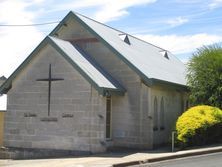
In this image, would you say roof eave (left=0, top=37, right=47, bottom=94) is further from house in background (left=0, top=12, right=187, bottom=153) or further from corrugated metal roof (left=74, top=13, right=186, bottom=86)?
corrugated metal roof (left=74, top=13, right=186, bottom=86)

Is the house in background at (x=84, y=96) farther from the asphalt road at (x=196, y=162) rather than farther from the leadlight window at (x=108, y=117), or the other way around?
the asphalt road at (x=196, y=162)

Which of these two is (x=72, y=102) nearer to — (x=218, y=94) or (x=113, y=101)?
(x=113, y=101)

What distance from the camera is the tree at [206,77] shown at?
2561cm

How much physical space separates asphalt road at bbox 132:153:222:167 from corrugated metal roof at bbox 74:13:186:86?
16.4 ft

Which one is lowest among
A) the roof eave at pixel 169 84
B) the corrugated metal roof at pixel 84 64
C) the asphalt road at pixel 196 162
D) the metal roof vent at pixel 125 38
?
the asphalt road at pixel 196 162

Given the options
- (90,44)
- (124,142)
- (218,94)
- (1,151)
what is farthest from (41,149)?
(218,94)

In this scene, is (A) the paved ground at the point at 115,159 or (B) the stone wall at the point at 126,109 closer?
(A) the paved ground at the point at 115,159

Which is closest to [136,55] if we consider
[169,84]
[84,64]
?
[169,84]

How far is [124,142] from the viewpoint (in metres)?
23.3

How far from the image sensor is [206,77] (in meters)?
26.1

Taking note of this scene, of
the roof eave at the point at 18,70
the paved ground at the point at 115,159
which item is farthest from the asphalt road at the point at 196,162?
the roof eave at the point at 18,70

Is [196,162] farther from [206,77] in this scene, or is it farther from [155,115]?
[206,77]

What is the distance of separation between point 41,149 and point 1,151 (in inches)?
85.8

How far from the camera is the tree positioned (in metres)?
25.6
